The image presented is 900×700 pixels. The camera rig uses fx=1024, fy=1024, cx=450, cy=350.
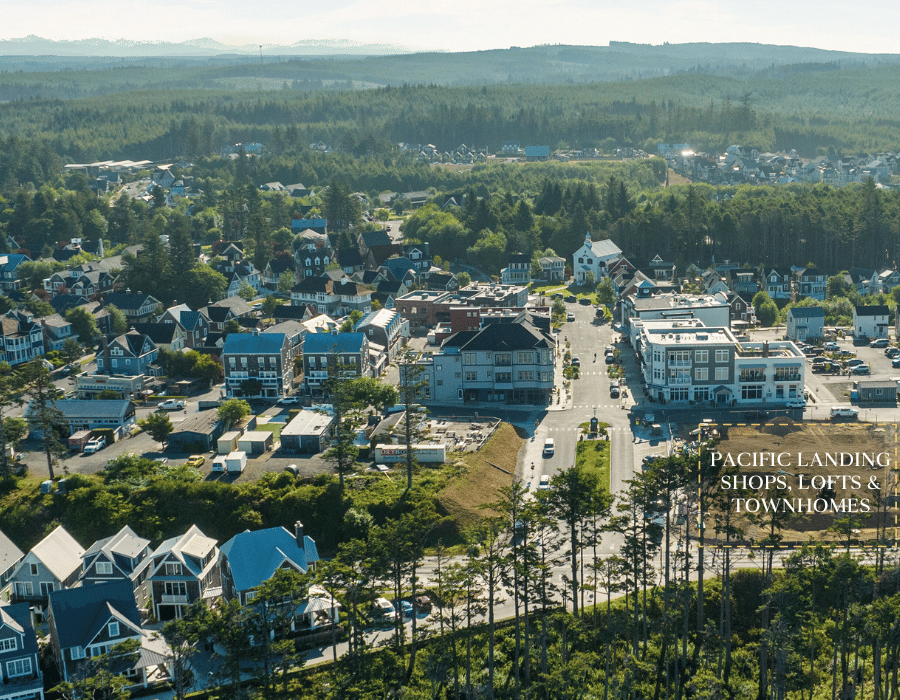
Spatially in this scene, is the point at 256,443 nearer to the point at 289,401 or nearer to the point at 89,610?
the point at 289,401

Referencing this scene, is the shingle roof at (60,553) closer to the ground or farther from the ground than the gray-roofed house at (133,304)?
closer to the ground

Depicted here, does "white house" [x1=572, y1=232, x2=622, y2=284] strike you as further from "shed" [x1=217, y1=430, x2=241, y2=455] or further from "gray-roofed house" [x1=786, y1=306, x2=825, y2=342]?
"shed" [x1=217, y1=430, x2=241, y2=455]

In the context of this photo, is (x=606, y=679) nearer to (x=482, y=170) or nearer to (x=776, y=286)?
(x=776, y=286)

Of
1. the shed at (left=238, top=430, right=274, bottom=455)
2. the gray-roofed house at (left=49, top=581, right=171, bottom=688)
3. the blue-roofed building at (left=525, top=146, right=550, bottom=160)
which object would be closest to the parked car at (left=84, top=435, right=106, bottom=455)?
the shed at (left=238, top=430, right=274, bottom=455)

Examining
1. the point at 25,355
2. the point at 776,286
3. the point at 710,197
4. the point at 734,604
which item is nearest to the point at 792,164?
the point at 710,197

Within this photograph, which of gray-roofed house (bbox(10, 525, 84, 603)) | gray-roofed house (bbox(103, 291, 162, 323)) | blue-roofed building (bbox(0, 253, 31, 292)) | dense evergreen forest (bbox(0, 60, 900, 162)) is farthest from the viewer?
dense evergreen forest (bbox(0, 60, 900, 162))

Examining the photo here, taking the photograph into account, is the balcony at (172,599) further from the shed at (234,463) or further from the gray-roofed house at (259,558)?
the shed at (234,463)

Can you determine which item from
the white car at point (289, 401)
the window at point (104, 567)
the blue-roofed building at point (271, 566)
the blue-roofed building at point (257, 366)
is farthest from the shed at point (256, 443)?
the window at point (104, 567)
